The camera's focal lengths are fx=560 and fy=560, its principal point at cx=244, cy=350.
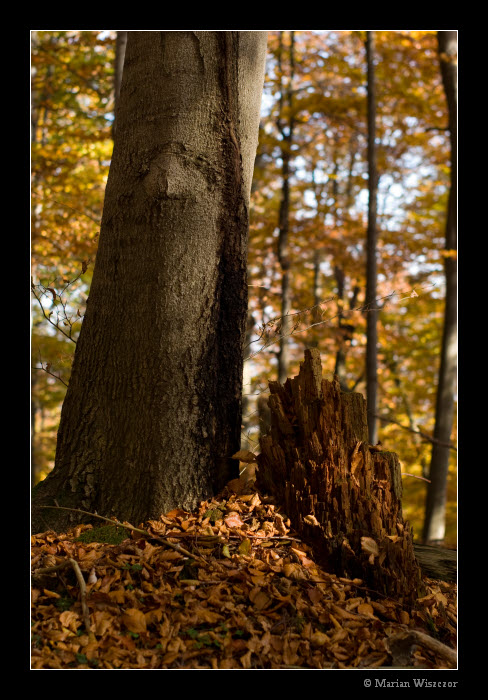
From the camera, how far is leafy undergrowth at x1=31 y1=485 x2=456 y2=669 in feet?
7.68

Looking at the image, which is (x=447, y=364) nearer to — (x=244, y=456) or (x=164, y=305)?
(x=244, y=456)

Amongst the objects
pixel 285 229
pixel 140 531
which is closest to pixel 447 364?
pixel 285 229

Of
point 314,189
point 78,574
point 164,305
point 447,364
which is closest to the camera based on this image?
point 78,574

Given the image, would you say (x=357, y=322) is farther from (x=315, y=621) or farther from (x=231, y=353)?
(x=315, y=621)

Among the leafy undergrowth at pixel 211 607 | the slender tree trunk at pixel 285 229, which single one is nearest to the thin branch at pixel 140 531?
the leafy undergrowth at pixel 211 607

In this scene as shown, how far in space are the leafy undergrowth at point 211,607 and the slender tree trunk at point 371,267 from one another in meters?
5.69

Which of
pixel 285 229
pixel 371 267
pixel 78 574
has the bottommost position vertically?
pixel 78 574

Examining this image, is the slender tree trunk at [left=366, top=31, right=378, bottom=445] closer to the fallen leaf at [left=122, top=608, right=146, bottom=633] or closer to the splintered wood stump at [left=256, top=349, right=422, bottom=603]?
the splintered wood stump at [left=256, top=349, right=422, bottom=603]

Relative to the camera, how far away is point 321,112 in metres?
11.2

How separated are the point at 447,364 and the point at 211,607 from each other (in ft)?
23.4

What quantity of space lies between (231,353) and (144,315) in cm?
58

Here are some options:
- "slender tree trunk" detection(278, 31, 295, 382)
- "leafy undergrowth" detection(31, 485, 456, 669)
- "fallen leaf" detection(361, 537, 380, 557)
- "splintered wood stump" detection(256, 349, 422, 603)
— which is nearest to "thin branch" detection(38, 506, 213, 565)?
"leafy undergrowth" detection(31, 485, 456, 669)

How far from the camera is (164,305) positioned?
3.12 m
